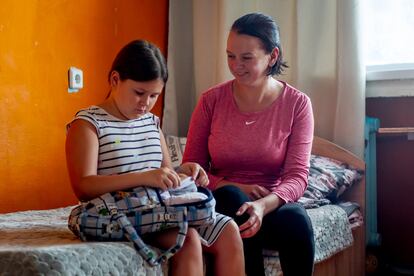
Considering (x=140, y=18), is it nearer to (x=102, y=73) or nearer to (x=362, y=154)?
(x=102, y=73)

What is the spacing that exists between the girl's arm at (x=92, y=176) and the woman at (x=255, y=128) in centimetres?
Result: 37

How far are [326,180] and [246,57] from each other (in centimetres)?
55

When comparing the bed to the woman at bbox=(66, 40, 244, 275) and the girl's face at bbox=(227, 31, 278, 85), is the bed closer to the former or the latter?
the woman at bbox=(66, 40, 244, 275)

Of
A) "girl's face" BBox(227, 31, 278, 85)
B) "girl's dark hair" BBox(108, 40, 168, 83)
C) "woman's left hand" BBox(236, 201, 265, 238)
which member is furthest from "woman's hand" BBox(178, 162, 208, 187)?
"girl's face" BBox(227, 31, 278, 85)

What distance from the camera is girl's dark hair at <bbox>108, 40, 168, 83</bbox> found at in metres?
1.44

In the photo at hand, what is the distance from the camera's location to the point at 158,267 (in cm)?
131

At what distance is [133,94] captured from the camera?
1.46 metres

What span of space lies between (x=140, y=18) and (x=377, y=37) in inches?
38.4

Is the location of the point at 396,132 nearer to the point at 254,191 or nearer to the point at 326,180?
the point at 326,180

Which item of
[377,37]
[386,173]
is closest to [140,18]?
[377,37]

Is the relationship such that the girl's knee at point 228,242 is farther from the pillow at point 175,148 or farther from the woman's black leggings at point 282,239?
the pillow at point 175,148

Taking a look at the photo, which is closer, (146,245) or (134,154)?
(146,245)

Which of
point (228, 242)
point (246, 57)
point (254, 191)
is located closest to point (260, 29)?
point (246, 57)

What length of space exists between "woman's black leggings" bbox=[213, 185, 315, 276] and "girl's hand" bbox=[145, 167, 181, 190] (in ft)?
1.02
